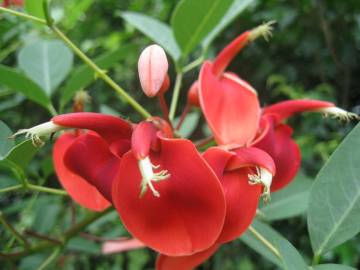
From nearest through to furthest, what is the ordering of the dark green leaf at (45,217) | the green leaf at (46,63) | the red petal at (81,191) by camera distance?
the red petal at (81,191)
the green leaf at (46,63)
the dark green leaf at (45,217)

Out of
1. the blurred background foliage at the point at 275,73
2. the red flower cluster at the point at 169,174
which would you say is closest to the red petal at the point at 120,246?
the blurred background foliage at the point at 275,73

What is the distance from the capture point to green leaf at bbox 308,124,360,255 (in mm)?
458

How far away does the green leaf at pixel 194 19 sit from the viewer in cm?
65

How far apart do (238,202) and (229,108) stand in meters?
0.13

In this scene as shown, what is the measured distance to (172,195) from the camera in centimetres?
44

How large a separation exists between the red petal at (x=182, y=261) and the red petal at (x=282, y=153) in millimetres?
109

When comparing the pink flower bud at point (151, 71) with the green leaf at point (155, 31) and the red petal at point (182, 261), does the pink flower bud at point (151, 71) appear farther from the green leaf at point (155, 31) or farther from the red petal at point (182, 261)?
the green leaf at point (155, 31)

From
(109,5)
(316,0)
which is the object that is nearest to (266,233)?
(316,0)

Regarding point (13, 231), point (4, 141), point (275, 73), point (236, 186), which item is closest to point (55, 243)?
point (13, 231)

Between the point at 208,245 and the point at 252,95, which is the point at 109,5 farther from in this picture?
the point at 208,245

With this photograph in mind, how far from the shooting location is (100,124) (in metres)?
0.46

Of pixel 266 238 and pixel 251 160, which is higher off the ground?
pixel 251 160

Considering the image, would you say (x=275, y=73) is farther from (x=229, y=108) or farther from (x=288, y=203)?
(x=229, y=108)

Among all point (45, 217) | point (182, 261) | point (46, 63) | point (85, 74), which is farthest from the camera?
point (45, 217)
